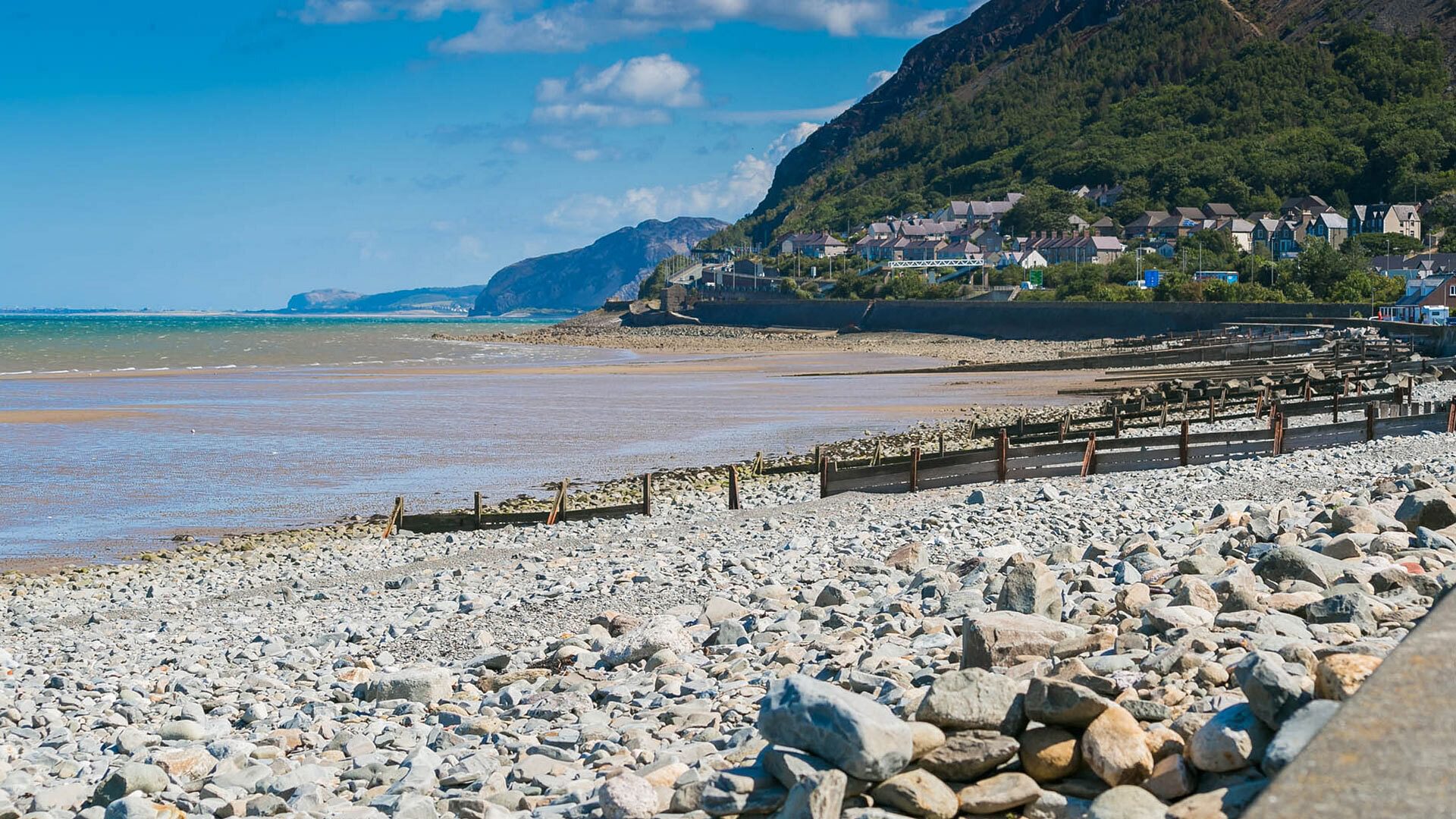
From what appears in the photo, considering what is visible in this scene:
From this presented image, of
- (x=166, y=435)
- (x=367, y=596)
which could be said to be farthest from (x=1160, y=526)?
(x=166, y=435)

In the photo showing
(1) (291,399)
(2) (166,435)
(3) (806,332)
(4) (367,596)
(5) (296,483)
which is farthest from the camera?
(3) (806,332)

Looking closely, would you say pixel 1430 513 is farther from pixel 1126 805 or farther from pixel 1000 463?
pixel 1000 463

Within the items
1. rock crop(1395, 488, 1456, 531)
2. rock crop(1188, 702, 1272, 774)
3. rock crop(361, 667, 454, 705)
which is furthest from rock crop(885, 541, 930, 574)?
rock crop(1188, 702, 1272, 774)

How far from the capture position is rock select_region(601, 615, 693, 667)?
31.9 ft

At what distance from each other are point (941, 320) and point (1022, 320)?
1112 cm

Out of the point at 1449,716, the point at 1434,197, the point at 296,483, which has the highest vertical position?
the point at 1434,197

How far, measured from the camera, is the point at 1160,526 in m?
14.0

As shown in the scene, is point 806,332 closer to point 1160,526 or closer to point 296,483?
point 296,483

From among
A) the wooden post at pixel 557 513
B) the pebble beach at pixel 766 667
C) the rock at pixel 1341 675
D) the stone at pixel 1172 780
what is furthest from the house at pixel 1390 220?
the stone at pixel 1172 780

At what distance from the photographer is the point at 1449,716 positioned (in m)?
4.08

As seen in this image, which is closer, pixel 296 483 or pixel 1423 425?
pixel 1423 425

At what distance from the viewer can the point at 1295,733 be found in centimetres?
481

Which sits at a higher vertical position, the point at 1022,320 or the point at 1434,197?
the point at 1434,197

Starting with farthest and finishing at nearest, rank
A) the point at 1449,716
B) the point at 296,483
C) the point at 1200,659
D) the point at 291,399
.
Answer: the point at 291,399
the point at 296,483
the point at 1200,659
the point at 1449,716
